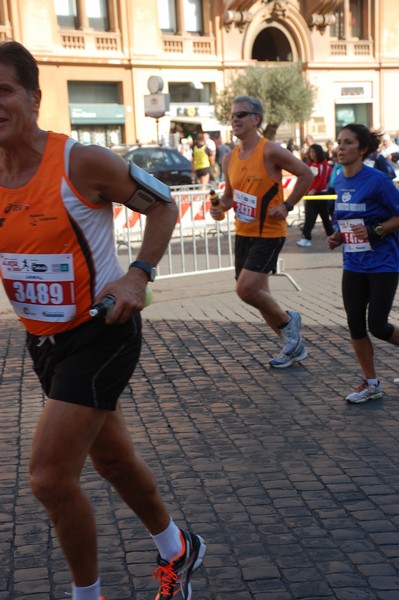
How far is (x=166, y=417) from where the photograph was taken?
5910mm

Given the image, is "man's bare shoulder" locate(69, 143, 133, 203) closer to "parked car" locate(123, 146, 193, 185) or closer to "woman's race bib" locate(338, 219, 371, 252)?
"woman's race bib" locate(338, 219, 371, 252)

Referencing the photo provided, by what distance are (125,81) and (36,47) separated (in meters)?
4.57

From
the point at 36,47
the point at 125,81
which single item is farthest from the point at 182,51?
the point at 36,47

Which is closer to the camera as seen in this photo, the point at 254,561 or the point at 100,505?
the point at 254,561

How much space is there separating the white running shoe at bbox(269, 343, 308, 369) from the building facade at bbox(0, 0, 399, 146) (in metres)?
27.7

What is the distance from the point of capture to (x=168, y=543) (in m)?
3.33

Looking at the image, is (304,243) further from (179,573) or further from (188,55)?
(188,55)

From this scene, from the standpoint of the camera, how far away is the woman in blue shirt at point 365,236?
5.77 m

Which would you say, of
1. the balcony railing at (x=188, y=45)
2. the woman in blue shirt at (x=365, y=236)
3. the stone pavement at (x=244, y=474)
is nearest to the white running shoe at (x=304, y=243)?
the stone pavement at (x=244, y=474)

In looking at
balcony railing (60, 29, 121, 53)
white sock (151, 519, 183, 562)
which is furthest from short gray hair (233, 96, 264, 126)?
balcony railing (60, 29, 121, 53)

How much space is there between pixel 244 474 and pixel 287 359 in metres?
2.44

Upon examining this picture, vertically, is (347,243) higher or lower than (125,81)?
lower

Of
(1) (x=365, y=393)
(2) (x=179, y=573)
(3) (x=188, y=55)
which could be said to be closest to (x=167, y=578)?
(2) (x=179, y=573)

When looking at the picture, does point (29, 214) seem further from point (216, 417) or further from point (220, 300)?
point (220, 300)
